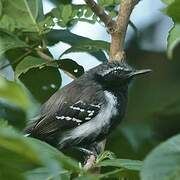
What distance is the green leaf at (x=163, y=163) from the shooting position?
1.24 m

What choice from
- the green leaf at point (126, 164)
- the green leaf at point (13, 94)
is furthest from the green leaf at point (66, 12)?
the green leaf at point (13, 94)

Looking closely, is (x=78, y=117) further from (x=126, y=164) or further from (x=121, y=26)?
(x=126, y=164)

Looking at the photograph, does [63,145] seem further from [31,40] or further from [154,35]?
[154,35]

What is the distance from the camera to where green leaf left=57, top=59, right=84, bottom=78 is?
339 centimetres

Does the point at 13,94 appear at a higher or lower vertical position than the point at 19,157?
higher

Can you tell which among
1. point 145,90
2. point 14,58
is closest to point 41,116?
point 14,58

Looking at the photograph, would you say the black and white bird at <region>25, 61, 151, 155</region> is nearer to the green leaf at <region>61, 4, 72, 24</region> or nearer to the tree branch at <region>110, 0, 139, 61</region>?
the green leaf at <region>61, 4, 72, 24</region>

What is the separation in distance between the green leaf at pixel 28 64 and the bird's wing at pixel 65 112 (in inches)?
23.4

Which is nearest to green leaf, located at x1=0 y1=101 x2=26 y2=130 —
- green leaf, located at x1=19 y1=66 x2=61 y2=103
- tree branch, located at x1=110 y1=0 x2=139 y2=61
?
green leaf, located at x1=19 y1=66 x2=61 y2=103

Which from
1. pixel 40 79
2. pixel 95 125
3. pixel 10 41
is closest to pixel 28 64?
pixel 10 41

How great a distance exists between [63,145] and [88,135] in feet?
0.59

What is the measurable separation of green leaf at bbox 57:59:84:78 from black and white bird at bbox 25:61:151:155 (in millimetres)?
219

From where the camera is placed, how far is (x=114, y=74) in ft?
13.8

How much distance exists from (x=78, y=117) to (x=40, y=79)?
468 millimetres
